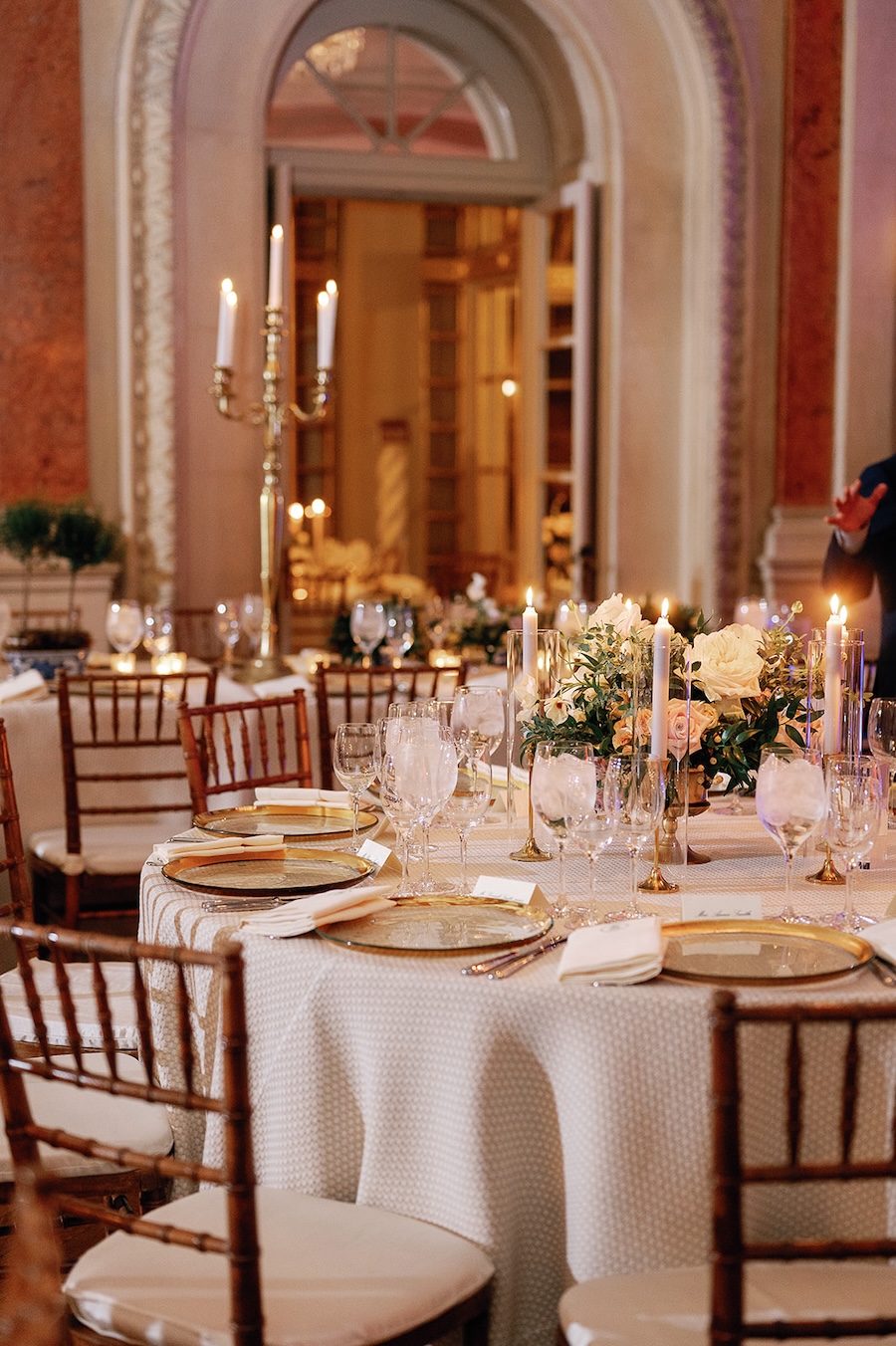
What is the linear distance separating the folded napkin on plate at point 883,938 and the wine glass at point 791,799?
0.52 feet

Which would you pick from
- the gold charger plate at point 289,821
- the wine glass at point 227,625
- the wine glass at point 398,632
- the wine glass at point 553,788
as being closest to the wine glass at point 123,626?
the wine glass at point 227,625

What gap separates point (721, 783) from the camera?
2717 mm

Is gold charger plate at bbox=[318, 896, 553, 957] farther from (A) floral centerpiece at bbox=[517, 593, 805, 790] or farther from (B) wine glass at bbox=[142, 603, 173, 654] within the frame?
(B) wine glass at bbox=[142, 603, 173, 654]

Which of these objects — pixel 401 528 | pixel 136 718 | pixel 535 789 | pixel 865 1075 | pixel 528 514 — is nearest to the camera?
pixel 865 1075

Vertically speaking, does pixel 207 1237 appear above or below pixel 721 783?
below

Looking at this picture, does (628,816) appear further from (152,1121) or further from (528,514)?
(528,514)

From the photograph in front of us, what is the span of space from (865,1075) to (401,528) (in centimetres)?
905

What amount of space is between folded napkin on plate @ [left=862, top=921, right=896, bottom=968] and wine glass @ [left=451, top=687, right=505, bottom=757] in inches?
30.9

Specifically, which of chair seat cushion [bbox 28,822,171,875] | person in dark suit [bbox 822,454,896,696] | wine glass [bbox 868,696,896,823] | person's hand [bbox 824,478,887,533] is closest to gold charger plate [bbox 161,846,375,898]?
wine glass [bbox 868,696,896,823]

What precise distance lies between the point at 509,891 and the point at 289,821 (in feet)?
2.09

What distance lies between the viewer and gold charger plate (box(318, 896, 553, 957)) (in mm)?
1999

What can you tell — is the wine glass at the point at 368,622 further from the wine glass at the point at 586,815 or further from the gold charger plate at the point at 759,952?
the gold charger plate at the point at 759,952

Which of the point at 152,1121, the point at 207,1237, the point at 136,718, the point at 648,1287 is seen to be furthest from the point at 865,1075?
the point at 136,718

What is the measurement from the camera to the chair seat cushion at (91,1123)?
2.13 meters
